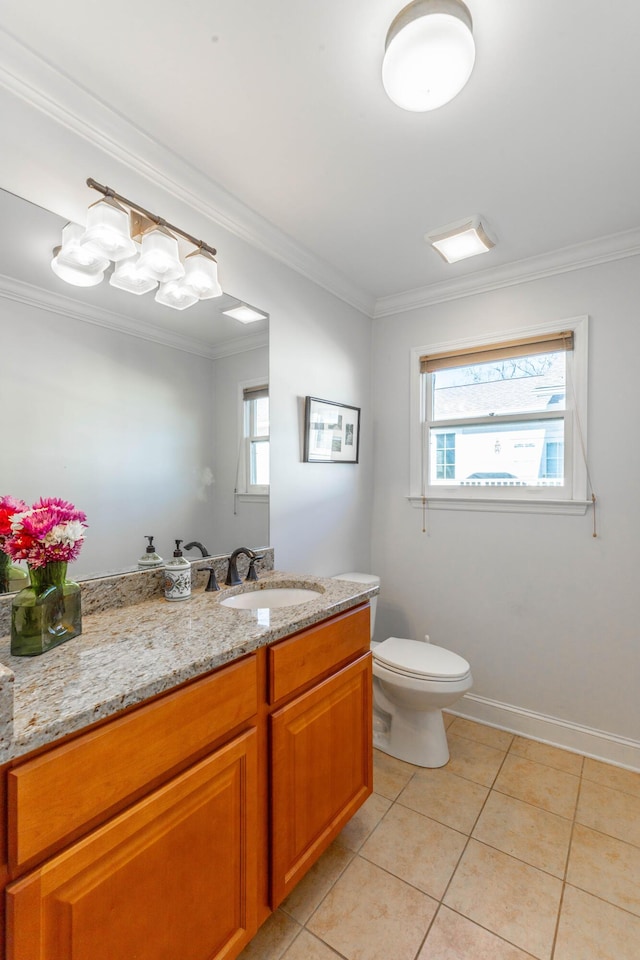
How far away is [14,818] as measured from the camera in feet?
2.35

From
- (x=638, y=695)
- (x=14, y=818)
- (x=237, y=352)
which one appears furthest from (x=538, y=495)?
(x=14, y=818)

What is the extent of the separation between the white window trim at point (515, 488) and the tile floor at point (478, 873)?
1.25 metres

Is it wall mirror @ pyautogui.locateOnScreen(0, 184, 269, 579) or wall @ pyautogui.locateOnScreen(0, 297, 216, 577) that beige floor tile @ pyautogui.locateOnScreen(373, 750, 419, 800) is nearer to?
wall mirror @ pyautogui.locateOnScreen(0, 184, 269, 579)

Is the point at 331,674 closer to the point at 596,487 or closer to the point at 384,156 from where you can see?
the point at 596,487

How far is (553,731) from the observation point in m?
2.30

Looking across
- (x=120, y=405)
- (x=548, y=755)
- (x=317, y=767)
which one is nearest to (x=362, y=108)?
(x=120, y=405)

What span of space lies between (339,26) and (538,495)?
206 centimetres

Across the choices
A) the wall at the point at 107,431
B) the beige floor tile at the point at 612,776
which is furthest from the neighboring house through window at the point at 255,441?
the beige floor tile at the point at 612,776

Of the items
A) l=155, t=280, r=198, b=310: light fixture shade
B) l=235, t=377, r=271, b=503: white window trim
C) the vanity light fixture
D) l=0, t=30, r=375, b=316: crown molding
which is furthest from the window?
l=0, t=30, r=375, b=316: crown molding

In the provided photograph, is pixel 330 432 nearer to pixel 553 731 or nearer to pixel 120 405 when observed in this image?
pixel 120 405

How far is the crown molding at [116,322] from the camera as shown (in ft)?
4.34

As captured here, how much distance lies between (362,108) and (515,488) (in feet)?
6.05

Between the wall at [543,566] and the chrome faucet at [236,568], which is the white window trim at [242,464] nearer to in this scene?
the chrome faucet at [236,568]

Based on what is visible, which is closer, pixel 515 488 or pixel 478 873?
pixel 478 873
